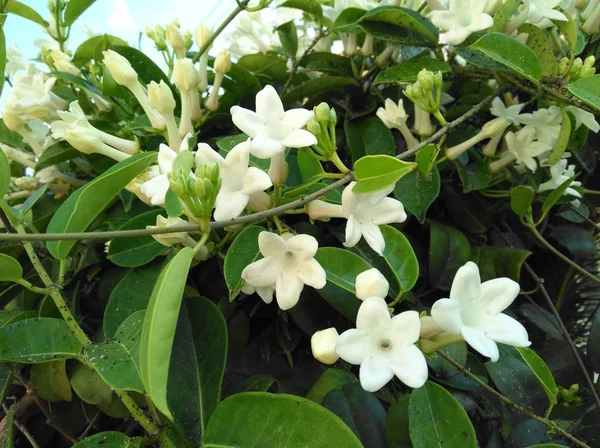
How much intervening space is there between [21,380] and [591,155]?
0.94 meters

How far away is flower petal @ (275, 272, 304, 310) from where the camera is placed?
0.47 m

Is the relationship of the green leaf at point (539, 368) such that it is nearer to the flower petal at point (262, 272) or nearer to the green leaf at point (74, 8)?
the flower petal at point (262, 272)

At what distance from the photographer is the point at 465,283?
0.42m

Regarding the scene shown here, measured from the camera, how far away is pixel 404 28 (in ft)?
2.22

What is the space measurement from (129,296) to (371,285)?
0.95 feet

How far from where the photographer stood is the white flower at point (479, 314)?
0.40 m

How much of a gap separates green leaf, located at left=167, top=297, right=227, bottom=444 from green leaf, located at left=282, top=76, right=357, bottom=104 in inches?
14.2

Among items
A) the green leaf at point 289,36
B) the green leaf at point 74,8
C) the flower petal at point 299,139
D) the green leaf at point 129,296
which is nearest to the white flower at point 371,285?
the flower petal at point 299,139

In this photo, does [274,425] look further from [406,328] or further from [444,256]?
[444,256]

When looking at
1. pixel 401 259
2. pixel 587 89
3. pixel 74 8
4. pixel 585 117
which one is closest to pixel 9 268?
pixel 401 259

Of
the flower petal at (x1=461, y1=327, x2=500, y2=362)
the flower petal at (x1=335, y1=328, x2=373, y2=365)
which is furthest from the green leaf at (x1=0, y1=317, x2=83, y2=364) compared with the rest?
the flower petal at (x1=461, y1=327, x2=500, y2=362)

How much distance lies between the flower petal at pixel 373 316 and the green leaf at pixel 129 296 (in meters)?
0.26

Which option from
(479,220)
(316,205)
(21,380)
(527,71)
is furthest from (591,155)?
(21,380)

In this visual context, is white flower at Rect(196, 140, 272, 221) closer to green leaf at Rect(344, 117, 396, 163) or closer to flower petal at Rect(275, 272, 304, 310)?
flower petal at Rect(275, 272, 304, 310)
